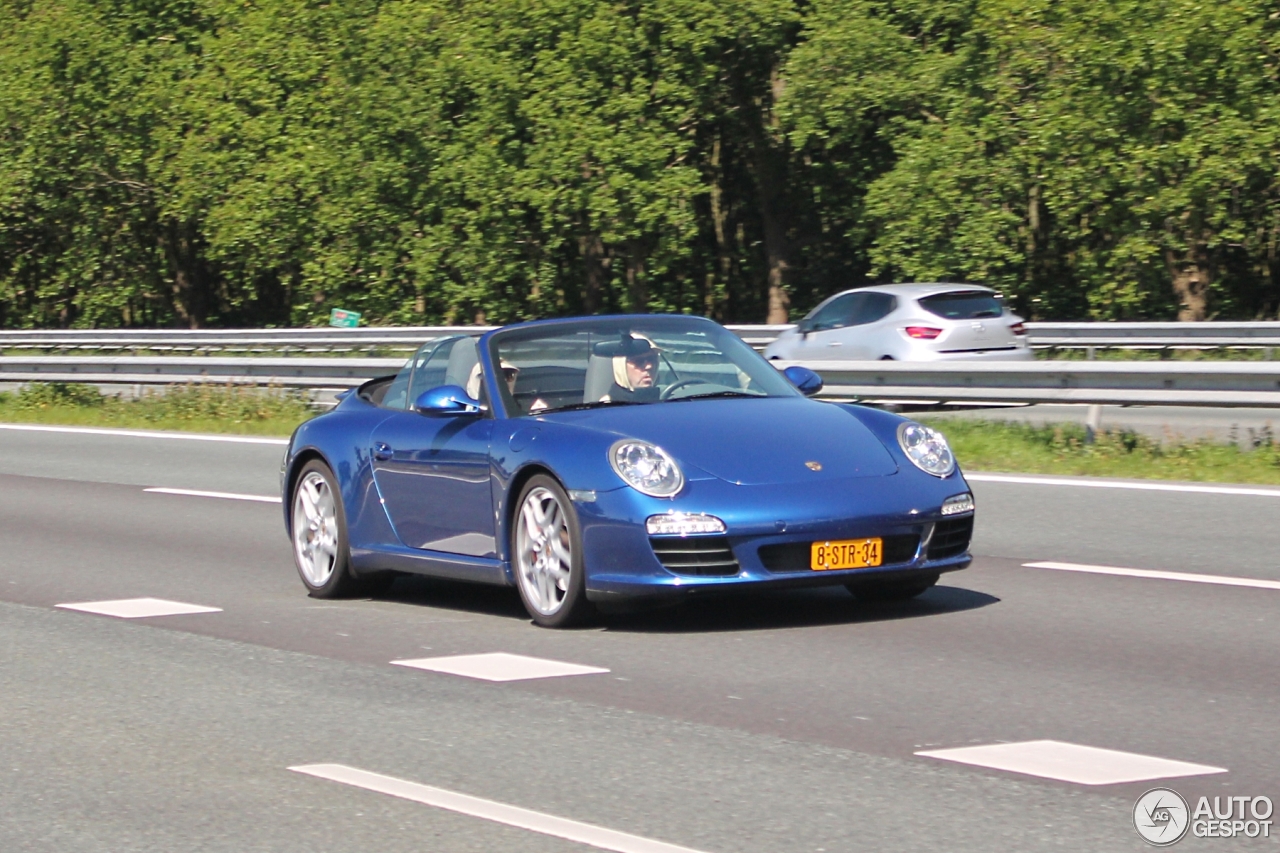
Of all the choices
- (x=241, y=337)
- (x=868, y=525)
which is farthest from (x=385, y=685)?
(x=241, y=337)

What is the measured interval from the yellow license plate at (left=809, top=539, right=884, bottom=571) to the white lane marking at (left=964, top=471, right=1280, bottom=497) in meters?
5.48

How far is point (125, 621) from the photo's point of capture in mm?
9234

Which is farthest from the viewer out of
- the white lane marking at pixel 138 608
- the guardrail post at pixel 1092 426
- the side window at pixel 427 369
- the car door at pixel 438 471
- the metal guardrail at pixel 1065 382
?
the guardrail post at pixel 1092 426

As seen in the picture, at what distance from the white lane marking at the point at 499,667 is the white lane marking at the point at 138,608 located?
6.92ft

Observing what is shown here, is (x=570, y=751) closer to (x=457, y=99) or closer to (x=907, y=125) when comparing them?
(x=907, y=125)

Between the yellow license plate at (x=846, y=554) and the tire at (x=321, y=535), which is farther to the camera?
the tire at (x=321, y=535)

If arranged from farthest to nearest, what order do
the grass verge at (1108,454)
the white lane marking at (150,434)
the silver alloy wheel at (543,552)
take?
the white lane marking at (150,434)
the grass verge at (1108,454)
the silver alloy wheel at (543,552)

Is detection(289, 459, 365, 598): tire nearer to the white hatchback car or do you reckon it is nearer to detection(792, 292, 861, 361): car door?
the white hatchback car

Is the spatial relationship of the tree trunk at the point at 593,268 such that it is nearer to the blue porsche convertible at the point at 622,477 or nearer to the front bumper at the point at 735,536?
the blue porsche convertible at the point at 622,477

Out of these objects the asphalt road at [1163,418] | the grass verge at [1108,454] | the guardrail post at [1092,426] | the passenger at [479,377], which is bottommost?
the asphalt road at [1163,418]

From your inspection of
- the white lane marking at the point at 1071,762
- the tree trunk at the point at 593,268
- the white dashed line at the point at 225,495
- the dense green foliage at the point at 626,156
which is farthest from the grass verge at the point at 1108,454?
the tree trunk at the point at 593,268

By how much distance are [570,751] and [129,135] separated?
44.7 meters

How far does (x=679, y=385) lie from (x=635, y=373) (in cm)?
A: 20

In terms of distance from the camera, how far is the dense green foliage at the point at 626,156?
32312 millimetres
